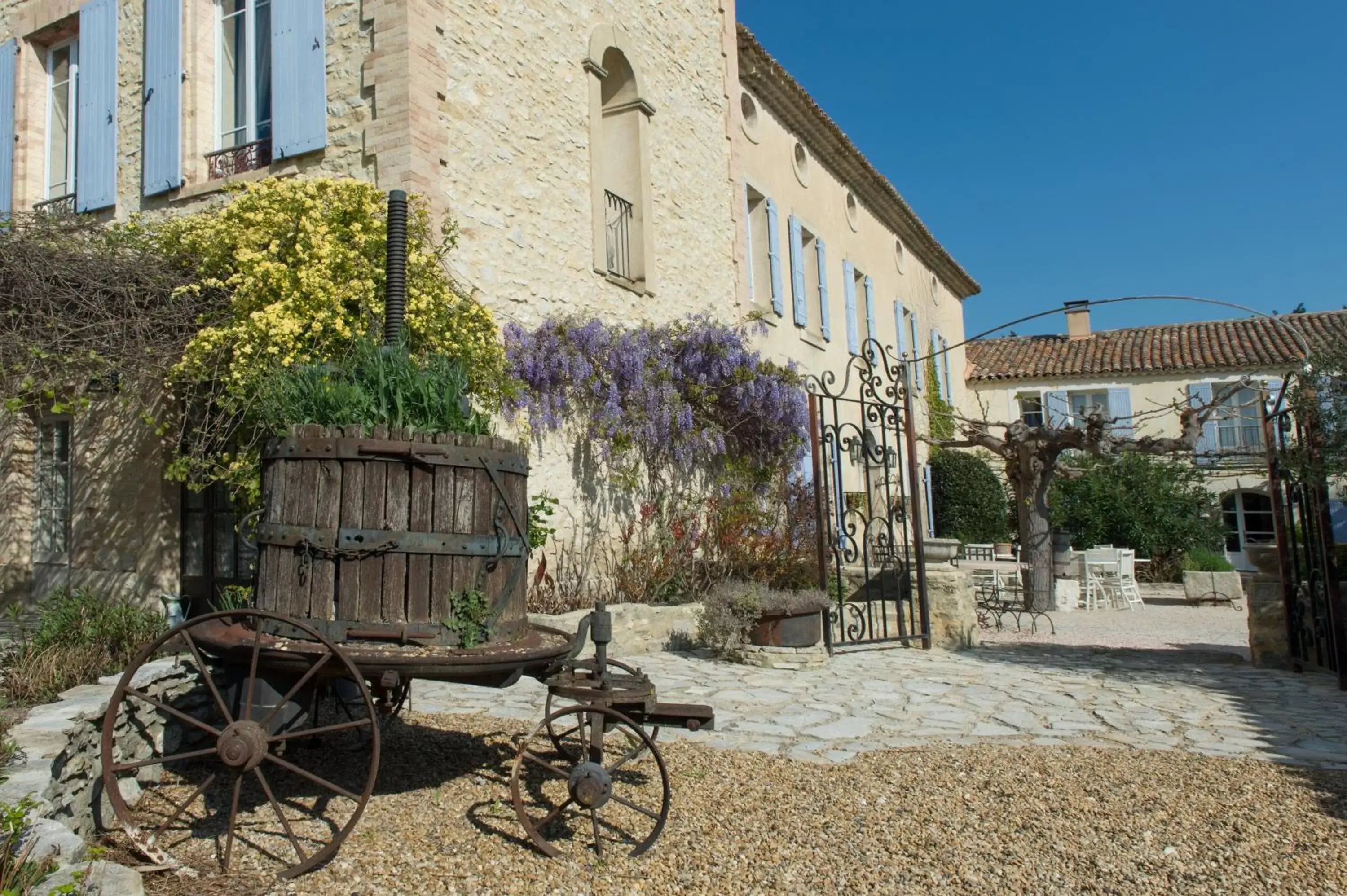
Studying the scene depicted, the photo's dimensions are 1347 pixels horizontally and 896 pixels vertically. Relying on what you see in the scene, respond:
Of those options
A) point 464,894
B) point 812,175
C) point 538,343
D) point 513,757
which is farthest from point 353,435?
point 812,175

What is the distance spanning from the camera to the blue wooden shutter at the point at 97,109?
7.97 m

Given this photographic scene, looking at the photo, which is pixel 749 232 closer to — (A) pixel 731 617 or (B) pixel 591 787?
(A) pixel 731 617

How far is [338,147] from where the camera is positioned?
695 cm

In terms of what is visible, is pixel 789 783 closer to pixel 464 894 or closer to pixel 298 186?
pixel 464 894

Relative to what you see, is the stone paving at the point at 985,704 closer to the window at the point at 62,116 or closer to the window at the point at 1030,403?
the window at the point at 62,116

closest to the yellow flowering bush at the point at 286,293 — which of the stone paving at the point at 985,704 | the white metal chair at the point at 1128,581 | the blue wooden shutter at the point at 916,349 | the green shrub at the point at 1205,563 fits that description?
the stone paving at the point at 985,704

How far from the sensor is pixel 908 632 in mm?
8148

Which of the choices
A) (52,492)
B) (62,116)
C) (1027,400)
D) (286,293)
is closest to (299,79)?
(286,293)

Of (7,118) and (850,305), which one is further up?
(7,118)

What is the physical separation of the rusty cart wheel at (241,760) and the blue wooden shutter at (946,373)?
740 inches

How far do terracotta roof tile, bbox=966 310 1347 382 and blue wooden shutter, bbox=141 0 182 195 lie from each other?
1948 cm

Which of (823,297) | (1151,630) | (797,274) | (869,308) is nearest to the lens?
(1151,630)

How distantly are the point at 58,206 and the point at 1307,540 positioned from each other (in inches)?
353

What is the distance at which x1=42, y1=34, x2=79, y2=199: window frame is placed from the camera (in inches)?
333
